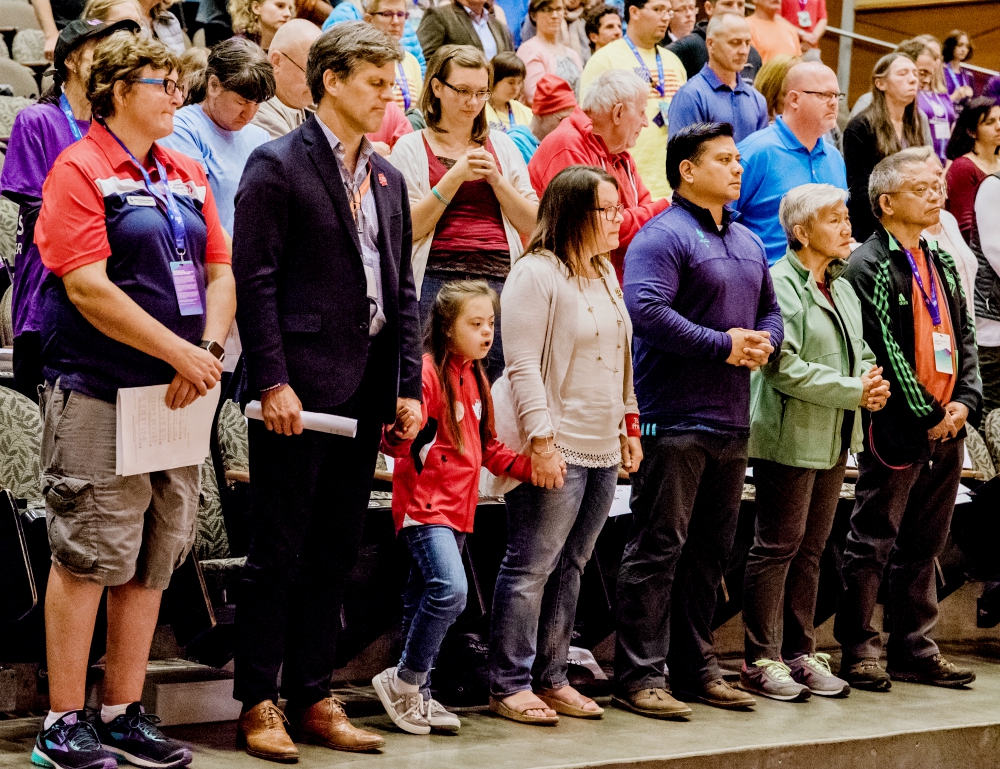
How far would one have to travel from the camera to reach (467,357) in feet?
11.1

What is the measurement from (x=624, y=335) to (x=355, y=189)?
860 mm

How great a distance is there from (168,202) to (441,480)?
3.13ft

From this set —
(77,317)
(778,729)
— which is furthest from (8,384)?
(778,729)

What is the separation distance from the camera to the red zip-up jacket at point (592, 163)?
4215mm

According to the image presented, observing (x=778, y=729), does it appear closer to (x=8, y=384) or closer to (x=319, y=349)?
(x=319, y=349)

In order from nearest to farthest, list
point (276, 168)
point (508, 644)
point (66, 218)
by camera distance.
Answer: point (66, 218) → point (276, 168) → point (508, 644)

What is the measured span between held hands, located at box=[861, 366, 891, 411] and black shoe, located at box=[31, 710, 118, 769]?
2230 mm

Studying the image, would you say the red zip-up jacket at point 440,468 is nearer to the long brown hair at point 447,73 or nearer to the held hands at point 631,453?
the held hands at point 631,453

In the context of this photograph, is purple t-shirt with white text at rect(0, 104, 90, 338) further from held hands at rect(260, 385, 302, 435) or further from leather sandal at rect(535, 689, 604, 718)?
leather sandal at rect(535, 689, 604, 718)

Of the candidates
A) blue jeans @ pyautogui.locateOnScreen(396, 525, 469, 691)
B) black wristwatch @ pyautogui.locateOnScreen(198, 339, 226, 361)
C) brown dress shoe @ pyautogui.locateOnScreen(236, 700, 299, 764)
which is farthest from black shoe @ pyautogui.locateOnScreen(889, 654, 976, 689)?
black wristwatch @ pyautogui.locateOnScreen(198, 339, 226, 361)

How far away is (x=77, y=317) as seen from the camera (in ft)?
8.76

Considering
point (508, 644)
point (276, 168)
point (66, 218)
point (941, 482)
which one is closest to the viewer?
point (66, 218)

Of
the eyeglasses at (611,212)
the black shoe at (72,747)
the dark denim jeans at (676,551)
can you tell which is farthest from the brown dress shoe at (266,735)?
the eyeglasses at (611,212)

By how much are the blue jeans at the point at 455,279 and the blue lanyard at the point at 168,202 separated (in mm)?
1062
